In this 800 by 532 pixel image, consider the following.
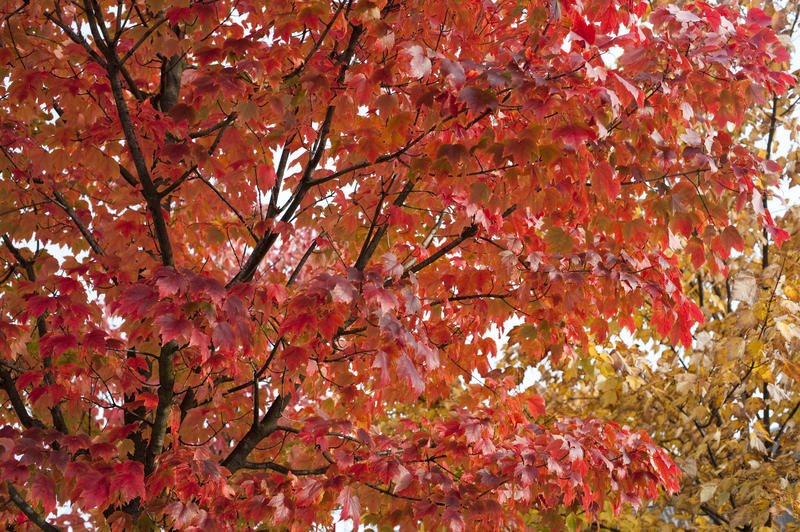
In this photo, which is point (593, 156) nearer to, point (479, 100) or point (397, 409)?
point (479, 100)

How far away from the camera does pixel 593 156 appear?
3.65 m

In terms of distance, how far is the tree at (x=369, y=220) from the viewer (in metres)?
3.13

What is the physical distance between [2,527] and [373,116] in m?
3.34

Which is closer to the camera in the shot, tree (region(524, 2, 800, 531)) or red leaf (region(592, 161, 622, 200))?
red leaf (region(592, 161, 622, 200))

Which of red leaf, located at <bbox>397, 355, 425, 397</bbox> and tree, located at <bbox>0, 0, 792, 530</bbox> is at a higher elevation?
tree, located at <bbox>0, 0, 792, 530</bbox>

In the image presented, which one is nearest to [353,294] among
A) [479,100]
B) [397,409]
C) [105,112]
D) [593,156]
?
[479,100]

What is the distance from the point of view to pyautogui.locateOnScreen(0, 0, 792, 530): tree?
10.3 ft

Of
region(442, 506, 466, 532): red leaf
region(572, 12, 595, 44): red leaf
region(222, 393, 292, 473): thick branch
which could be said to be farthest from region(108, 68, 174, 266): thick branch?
region(572, 12, 595, 44): red leaf

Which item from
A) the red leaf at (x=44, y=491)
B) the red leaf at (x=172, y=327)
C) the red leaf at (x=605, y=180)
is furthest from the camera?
the red leaf at (x=605, y=180)

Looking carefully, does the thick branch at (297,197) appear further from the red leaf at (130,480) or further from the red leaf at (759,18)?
the red leaf at (759,18)

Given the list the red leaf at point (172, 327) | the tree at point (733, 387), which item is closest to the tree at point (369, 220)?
the red leaf at point (172, 327)

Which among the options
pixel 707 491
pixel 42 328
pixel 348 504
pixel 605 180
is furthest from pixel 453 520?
pixel 42 328

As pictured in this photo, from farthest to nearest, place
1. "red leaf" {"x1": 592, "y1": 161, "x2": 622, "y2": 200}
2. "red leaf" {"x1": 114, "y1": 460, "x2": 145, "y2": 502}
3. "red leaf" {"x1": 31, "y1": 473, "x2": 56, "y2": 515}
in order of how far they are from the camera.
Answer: "red leaf" {"x1": 592, "y1": 161, "x2": 622, "y2": 200}, "red leaf" {"x1": 31, "y1": 473, "x2": 56, "y2": 515}, "red leaf" {"x1": 114, "y1": 460, "x2": 145, "y2": 502}

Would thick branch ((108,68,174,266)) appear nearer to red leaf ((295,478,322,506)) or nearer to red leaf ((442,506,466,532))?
red leaf ((295,478,322,506))
